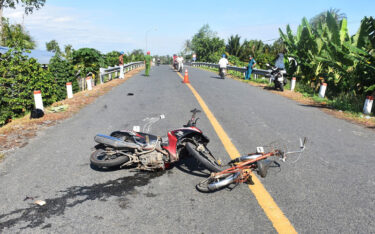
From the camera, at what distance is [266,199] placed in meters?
3.43

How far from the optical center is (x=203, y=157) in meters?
3.83

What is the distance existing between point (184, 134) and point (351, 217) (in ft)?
7.66

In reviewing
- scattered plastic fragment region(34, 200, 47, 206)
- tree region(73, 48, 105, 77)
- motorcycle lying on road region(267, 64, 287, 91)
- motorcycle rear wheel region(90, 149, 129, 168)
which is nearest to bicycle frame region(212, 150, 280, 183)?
motorcycle rear wheel region(90, 149, 129, 168)

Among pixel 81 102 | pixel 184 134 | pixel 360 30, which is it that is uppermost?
pixel 360 30

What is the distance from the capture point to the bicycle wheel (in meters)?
3.51

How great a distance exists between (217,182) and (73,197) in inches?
73.7

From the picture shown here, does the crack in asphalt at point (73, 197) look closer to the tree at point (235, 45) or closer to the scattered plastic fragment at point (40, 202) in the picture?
the scattered plastic fragment at point (40, 202)

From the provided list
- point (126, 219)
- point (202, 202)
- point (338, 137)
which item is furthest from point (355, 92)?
point (126, 219)

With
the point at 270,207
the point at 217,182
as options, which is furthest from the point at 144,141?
the point at 270,207

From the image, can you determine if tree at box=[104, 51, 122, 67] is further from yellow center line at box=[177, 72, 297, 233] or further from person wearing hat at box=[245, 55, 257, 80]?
yellow center line at box=[177, 72, 297, 233]

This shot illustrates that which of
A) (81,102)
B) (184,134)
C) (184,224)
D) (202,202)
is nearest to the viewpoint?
(184,224)

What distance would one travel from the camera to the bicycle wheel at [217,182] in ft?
11.5

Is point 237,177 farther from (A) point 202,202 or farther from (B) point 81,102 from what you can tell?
(B) point 81,102

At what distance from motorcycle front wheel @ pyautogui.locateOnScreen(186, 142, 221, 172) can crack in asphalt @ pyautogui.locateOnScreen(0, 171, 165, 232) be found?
2.27 ft
